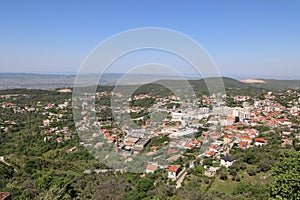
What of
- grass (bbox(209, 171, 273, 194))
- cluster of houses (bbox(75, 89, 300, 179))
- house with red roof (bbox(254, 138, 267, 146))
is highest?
cluster of houses (bbox(75, 89, 300, 179))

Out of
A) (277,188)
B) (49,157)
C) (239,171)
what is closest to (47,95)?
(49,157)

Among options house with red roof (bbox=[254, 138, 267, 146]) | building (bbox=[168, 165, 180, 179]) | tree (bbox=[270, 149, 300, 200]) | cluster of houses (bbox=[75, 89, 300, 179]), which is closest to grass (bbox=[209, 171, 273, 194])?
cluster of houses (bbox=[75, 89, 300, 179])

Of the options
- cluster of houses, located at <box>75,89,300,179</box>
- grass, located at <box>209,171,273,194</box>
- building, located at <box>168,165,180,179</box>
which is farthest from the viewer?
building, located at <box>168,165,180,179</box>

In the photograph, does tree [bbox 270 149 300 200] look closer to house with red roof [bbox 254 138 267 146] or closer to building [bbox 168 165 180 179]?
building [bbox 168 165 180 179]

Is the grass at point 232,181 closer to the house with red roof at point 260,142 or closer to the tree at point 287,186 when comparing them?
the tree at point 287,186

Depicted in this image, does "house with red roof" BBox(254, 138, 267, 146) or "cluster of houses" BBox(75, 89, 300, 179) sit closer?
"cluster of houses" BBox(75, 89, 300, 179)

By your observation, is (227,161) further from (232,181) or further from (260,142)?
(260,142)

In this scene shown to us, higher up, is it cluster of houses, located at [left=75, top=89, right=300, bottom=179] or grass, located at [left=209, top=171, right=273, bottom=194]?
cluster of houses, located at [left=75, top=89, right=300, bottom=179]

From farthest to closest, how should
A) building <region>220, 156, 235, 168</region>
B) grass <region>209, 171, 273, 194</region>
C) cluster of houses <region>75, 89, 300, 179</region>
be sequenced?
1. building <region>220, 156, 235, 168</region>
2. grass <region>209, 171, 273, 194</region>
3. cluster of houses <region>75, 89, 300, 179</region>

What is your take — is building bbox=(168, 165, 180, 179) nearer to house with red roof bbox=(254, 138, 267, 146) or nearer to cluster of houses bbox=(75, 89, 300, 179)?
cluster of houses bbox=(75, 89, 300, 179)

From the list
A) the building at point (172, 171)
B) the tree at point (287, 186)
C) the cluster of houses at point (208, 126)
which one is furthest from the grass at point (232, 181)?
the tree at point (287, 186)

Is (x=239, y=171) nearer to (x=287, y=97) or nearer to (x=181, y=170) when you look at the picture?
(x=181, y=170)
